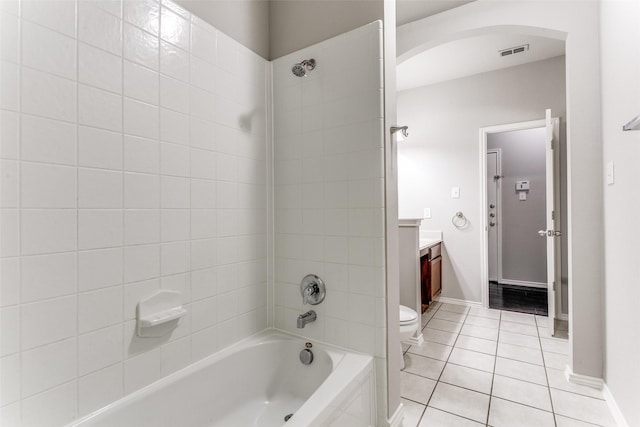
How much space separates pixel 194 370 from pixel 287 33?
186 centimetres

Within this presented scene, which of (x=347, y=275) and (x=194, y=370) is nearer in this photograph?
(x=194, y=370)

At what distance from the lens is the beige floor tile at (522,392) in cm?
172

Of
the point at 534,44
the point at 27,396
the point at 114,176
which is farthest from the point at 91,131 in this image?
the point at 534,44

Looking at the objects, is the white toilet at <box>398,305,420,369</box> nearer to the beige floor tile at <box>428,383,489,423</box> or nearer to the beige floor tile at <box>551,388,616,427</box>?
the beige floor tile at <box>428,383,489,423</box>

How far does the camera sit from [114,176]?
107 centimetres

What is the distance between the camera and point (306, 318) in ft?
5.16

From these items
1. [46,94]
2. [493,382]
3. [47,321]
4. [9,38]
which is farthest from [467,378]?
[9,38]

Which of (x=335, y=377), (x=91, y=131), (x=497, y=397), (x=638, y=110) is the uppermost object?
(x=638, y=110)

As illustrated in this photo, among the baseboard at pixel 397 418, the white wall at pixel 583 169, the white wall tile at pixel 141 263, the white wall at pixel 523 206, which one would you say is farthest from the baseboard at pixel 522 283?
the white wall tile at pixel 141 263

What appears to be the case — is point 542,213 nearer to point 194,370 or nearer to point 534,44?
point 534,44

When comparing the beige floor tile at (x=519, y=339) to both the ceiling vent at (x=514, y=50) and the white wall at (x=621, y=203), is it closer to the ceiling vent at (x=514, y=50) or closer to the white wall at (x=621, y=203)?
the white wall at (x=621, y=203)

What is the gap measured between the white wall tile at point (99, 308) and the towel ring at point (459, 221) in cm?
340

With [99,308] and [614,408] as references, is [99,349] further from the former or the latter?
[614,408]

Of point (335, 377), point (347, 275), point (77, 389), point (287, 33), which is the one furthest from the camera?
point (287, 33)
